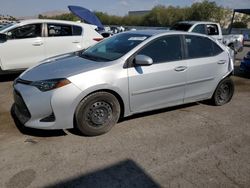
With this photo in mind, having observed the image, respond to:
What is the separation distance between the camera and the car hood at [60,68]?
12.6ft

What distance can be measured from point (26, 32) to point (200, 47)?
466cm

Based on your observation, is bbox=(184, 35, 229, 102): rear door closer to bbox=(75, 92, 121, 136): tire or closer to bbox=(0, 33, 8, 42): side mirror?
bbox=(75, 92, 121, 136): tire

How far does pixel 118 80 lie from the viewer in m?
4.03

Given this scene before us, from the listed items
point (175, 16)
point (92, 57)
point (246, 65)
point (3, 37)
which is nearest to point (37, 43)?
point (3, 37)

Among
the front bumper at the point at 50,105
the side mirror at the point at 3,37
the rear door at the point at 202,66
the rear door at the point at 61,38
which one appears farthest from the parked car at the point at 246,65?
the side mirror at the point at 3,37

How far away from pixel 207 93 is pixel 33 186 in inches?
141

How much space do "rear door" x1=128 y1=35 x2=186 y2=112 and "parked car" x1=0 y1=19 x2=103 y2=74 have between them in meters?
4.08

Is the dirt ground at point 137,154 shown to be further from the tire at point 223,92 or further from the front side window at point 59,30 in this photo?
the front side window at point 59,30

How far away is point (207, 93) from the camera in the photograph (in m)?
5.30

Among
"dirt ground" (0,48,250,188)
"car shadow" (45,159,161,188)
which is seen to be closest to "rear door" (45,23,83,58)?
"dirt ground" (0,48,250,188)

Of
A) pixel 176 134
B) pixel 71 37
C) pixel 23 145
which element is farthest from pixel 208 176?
pixel 71 37

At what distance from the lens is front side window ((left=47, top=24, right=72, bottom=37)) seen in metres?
7.77

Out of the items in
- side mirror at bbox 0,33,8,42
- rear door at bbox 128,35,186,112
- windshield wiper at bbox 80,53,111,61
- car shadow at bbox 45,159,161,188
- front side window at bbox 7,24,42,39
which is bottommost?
car shadow at bbox 45,159,161,188

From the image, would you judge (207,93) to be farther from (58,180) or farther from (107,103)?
(58,180)
